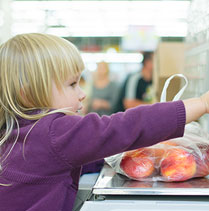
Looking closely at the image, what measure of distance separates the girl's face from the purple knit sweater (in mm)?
73

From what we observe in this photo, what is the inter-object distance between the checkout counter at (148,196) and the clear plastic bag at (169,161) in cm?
2

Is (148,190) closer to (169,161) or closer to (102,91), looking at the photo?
(169,161)

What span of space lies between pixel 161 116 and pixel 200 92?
482mm

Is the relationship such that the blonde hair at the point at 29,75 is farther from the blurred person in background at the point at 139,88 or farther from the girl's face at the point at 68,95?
the blurred person in background at the point at 139,88

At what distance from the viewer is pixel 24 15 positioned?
14.0ft

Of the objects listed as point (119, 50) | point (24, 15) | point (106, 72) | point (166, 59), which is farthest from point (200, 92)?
point (119, 50)

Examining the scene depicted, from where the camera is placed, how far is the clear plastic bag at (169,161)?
75 centimetres

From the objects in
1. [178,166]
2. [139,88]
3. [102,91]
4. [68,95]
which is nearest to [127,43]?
[102,91]

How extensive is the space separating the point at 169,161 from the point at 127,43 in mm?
3500

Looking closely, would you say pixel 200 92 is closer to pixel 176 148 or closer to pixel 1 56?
pixel 176 148

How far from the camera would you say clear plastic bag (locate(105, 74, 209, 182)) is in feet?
2.47

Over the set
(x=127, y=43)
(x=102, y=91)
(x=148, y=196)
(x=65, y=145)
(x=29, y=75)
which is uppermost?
(x=127, y=43)

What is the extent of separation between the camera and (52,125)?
2.34 feet

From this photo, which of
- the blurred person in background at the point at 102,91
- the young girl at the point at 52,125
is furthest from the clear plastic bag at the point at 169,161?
the blurred person in background at the point at 102,91
